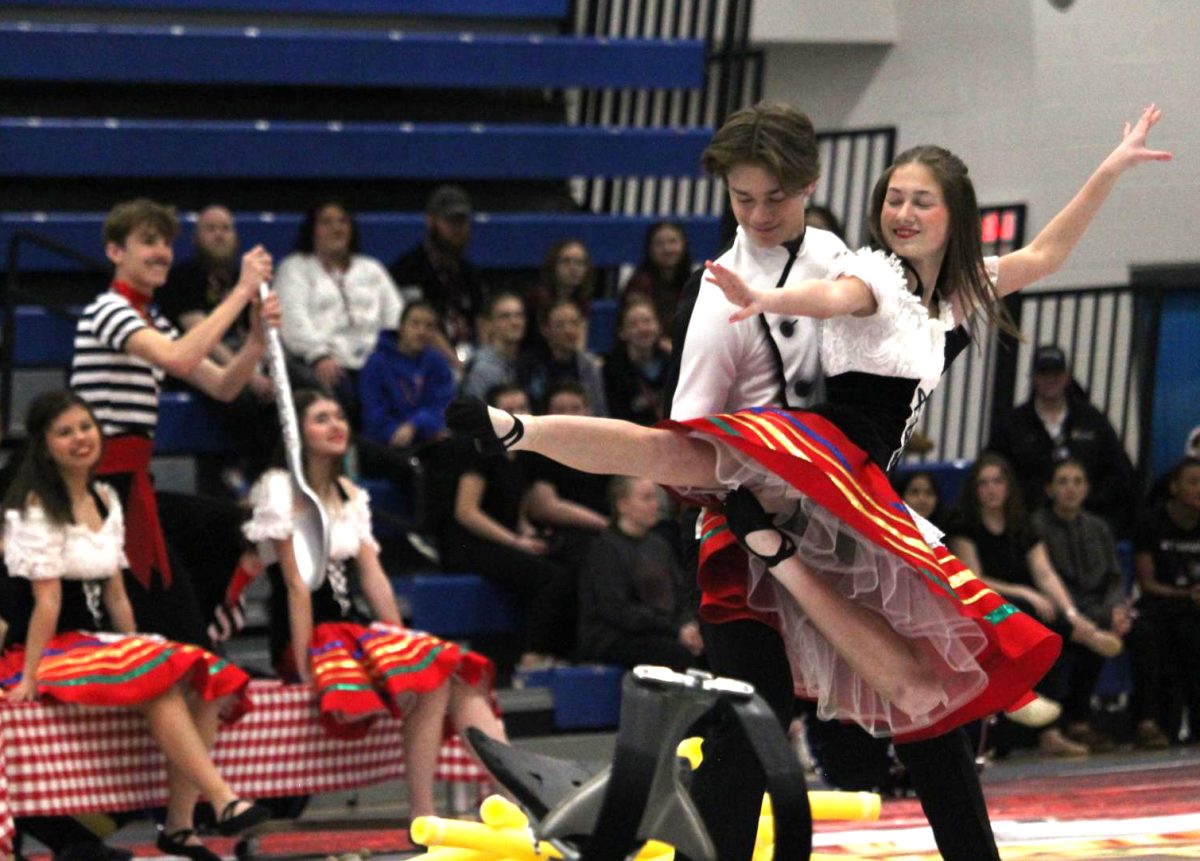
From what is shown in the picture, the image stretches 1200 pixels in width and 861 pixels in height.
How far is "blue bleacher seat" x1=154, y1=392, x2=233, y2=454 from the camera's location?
712 centimetres

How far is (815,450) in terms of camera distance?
310 cm

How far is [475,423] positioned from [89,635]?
2.64 meters

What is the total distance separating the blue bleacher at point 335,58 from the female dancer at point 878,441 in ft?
18.4

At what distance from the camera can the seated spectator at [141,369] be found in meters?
5.49

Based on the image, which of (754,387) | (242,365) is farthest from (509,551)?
(754,387)

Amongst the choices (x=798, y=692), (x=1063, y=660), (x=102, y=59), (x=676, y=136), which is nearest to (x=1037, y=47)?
(x=676, y=136)

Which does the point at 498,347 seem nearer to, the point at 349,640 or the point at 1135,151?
the point at 349,640

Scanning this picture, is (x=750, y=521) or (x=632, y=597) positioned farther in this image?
(x=632, y=597)

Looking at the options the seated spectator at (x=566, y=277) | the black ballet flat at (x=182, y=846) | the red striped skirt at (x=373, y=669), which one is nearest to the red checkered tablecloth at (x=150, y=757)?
the red striped skirt at (x=373, y=669)

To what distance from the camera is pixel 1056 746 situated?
730 cm

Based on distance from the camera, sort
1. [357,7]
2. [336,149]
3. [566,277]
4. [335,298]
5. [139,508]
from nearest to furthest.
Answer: [139,508] < [335,298] < [566,277] < [336,149] < [357,7]

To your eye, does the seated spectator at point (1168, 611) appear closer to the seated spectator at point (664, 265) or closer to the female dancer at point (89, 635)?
the seated spectator at point (664, 265)

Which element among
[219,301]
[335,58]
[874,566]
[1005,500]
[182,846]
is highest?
[335,58]

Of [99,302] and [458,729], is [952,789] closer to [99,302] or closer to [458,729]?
[458,729]
